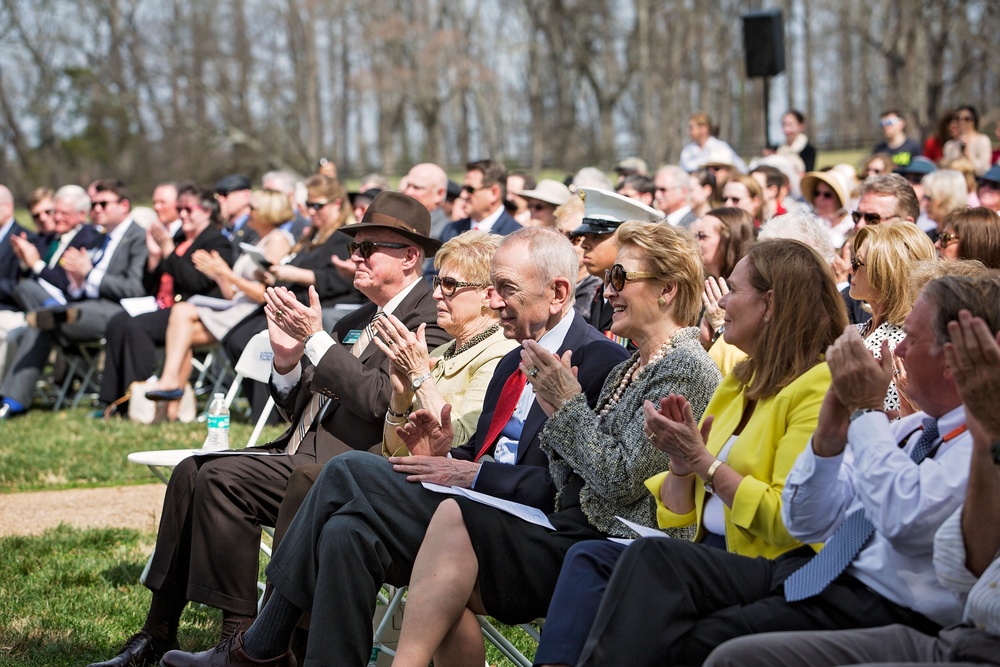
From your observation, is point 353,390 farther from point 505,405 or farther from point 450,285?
point 505,405

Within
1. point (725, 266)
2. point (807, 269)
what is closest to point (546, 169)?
point (725, 266)

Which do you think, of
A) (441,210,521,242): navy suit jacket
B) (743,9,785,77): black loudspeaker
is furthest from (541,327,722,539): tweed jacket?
(743,9,785,77): black loudspeaker

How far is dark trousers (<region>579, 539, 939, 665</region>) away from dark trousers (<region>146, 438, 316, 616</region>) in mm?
2065

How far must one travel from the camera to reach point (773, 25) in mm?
14805

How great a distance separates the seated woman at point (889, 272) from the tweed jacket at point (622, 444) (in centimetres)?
130

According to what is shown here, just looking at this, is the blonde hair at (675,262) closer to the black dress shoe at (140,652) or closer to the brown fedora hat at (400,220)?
the brown fedora hat at (400,220)

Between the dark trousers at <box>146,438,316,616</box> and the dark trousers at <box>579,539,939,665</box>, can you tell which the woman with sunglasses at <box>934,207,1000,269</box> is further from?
the dark trousers at <box>146,438,316,616</box>

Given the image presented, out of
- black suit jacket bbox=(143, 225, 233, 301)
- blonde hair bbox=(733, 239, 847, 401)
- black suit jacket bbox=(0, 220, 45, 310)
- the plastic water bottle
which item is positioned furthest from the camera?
black suit jacket bbox=(0, 220, 45, 310)

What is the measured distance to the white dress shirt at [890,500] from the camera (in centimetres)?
284

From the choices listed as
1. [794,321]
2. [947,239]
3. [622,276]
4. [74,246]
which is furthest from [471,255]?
[74,246]

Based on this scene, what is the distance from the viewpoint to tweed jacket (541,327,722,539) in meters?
3.68

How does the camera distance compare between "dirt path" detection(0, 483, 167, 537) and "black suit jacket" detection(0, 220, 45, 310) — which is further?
"black suit jacket" detection(0, 220, 45, 310)

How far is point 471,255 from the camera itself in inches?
203

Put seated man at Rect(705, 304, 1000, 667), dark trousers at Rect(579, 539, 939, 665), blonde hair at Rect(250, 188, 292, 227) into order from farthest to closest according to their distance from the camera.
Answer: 1. blonde hair at Rect(250, 188, 292, 227)
2. dark trousers at Rect(579, 539, 939, 665)
3. seated man at Rect(705, 304, 1000, 667)
